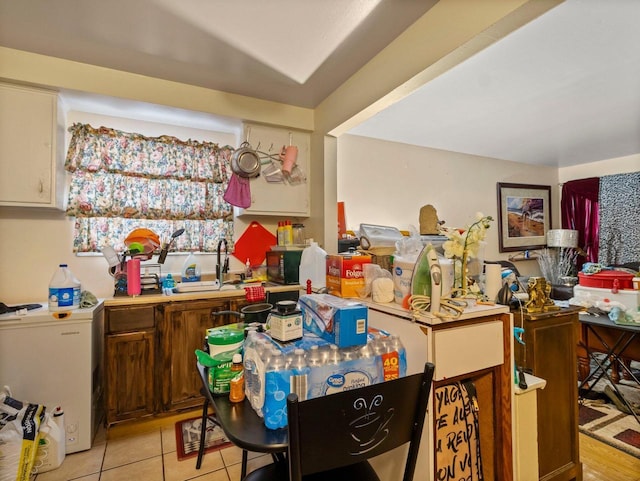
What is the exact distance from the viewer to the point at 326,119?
288 cm

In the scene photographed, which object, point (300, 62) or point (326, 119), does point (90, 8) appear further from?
Answer: point (326, 119)

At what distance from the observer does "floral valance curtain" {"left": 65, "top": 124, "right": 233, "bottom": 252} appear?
2.57 m

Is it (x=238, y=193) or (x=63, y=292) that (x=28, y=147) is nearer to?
(x=63, y=292)

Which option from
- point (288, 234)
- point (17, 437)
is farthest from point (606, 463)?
point (17, 437)

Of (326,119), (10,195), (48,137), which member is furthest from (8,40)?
(326,119)

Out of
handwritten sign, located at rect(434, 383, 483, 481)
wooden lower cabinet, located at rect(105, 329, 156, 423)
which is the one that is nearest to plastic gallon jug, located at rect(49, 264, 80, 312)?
wooden lower cabinet, located at rect(105, 329, 156, 423)

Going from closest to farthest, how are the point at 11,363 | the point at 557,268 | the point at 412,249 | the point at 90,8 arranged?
the point at 412,249, the point at 90,8, the point at 11,363, the point at 557,268

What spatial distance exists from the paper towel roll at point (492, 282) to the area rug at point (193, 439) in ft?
6.32

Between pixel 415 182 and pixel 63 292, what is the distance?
12.8 ft

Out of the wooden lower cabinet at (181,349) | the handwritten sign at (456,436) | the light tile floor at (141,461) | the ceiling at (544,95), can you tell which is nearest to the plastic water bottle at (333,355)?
the handwritten sign at (456,436)

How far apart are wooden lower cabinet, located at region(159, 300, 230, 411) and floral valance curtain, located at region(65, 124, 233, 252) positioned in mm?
784

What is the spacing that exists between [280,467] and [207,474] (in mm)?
927

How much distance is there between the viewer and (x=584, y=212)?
5.25 metres

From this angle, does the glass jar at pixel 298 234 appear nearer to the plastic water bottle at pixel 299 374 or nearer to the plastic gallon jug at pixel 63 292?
the plastic gallon jug at pixel 63 292
